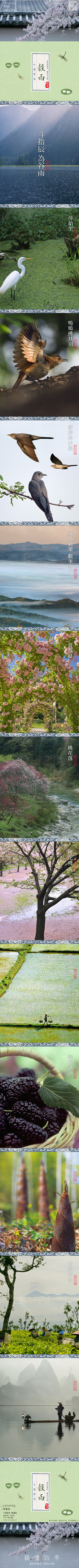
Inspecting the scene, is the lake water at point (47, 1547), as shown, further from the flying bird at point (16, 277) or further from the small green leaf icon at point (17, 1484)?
the flying bird at point (16, 277)

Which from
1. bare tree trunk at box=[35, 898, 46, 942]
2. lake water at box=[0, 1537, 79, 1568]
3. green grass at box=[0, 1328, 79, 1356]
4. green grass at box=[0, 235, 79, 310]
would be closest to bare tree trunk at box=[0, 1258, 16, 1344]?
green grass at box=[0, 1328, 79, 1356]

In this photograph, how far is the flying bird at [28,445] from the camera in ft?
9.60

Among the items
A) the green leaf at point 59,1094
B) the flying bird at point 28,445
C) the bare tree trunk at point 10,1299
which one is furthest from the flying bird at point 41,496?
the bare tree trunk at point 10,1299

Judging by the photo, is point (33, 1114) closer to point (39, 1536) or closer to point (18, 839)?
point (18, 839)

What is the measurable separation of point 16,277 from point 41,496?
0.76m

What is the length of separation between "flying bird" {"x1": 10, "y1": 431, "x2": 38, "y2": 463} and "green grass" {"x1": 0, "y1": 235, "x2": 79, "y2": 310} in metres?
0.42

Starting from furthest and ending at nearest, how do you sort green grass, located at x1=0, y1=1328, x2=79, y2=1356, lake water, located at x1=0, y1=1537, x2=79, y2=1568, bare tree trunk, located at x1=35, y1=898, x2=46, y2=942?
bare tree trunk, located at x1=35, y1=898, x2=46, y2=942 → green grass, located at x1=0, y1=1328, x2=79, y2=1356 → lake water, located at x1=0, y1=1537, x2=79, y2=1568

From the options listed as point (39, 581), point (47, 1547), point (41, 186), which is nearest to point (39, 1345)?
point (47, 1547)

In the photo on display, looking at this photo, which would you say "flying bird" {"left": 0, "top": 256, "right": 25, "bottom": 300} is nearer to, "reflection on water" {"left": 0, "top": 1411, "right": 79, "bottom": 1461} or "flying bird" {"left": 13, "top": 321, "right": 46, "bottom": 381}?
"flying bird" {"left": 13, "top": 321, "right": 46, "bottom": 381}

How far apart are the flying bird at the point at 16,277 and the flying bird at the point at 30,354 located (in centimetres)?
14

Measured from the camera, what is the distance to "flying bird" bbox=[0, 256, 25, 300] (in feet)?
9.53

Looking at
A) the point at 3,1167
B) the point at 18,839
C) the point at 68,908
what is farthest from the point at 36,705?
the point at 3,1167

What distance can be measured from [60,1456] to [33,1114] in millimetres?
1053

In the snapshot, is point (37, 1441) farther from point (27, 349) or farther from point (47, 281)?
point (47, 281)
